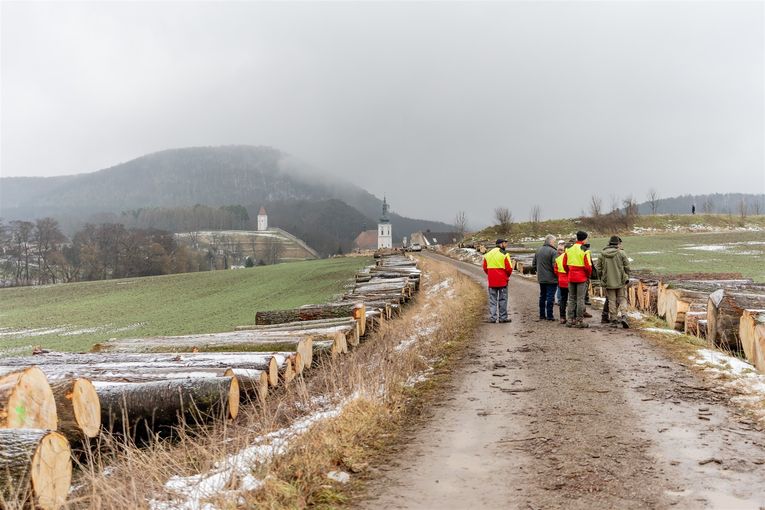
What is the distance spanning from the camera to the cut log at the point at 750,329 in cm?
817

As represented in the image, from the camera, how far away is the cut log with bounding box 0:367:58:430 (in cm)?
506

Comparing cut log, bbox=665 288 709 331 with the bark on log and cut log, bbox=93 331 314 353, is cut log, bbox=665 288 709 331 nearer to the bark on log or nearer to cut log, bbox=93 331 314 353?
the bark on log

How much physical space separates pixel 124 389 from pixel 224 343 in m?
3.63

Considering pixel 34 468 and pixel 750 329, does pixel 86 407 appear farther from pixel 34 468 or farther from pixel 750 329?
pixel 750 329

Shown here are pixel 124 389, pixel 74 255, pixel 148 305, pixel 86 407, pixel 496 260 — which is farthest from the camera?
pixel 74 255

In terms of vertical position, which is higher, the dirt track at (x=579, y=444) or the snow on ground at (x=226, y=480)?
the snow on ground at (x=226, y=480)

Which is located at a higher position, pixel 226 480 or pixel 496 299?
pixel 496 299

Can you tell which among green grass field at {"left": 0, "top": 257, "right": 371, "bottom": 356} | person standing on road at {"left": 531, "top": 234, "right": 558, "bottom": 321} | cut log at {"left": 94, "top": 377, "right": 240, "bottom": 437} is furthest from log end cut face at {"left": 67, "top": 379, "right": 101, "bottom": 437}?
green grass field at {"left": 0, "top": 257, "right": 371, "bottom": 356}

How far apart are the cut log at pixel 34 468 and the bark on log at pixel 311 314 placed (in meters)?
9.00

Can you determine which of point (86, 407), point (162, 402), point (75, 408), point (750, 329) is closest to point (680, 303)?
point (750, 329)

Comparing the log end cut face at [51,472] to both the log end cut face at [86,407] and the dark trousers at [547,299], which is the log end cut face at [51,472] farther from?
the dark trousers at [547,299]

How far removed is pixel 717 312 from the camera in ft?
31.4

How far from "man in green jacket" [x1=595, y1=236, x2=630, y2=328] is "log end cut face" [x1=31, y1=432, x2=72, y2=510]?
404 inches

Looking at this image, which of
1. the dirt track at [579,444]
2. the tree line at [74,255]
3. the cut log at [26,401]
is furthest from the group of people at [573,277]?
the tree line at [74,255]
